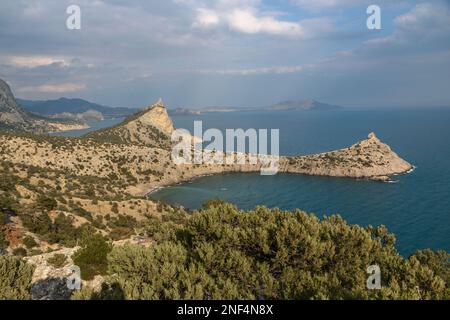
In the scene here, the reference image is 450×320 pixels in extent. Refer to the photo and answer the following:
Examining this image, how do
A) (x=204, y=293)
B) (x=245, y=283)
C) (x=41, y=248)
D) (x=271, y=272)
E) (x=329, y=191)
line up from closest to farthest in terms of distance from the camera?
(x=204, y=293)
(x=245, y=283)
(x=271, y=272)
(x=41, y=248)
(x=329, y=191)

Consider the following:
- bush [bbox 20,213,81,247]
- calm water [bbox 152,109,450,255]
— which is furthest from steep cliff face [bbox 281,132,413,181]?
Answer: bush [bbox 20,213,81,247]

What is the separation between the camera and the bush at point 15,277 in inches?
550

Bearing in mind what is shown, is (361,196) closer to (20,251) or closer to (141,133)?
(20,251)

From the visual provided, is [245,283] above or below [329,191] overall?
above

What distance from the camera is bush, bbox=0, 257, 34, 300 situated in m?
14.0

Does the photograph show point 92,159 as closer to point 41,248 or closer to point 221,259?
point 41,248

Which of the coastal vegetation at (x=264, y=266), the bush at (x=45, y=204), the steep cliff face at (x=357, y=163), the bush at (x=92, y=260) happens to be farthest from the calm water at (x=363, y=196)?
the bush at (x=92, y=260)

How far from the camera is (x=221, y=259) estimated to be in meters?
16.7

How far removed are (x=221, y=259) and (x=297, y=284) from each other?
3717 mm

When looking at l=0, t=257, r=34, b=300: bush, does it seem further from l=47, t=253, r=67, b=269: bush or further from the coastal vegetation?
l=47, t=253, r=67, b=269: bush

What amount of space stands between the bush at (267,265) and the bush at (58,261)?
279 inches
